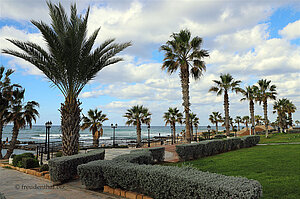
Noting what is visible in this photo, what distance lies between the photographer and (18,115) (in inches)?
779

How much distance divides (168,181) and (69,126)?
6.53 metres

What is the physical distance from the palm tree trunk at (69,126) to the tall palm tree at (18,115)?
42.2 feet

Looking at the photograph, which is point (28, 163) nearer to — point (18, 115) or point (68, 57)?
point (68, 57)

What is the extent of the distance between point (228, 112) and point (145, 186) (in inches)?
901

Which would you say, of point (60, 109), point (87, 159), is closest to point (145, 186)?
point (87, 159)

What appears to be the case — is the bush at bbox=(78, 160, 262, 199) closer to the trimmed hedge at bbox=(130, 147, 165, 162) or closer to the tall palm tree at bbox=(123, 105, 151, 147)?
the trimmed hedge at bbox=(130, 147, 165, 162)

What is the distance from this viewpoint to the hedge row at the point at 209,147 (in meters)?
12.4

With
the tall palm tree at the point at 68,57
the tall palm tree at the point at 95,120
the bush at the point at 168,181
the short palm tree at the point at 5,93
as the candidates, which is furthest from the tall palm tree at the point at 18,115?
the bush at the point at 168,181

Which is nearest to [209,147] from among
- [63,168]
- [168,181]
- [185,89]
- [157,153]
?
[157,153]

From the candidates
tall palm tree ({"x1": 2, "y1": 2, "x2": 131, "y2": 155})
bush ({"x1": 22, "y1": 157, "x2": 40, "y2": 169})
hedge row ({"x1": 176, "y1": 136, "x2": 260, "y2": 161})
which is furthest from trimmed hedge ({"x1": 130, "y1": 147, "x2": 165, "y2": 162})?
Result: bush ({"x1": 22, "y1": 157, "x2": 40, "y2": 169})

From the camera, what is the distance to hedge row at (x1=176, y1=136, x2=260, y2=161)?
1243cm

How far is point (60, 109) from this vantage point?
988 cm

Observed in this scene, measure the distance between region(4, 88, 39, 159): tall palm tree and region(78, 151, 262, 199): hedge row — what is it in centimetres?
1666

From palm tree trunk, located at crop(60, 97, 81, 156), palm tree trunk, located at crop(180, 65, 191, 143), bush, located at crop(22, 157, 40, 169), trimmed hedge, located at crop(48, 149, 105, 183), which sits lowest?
bush, located at crop(22, 157, 40, 169)
